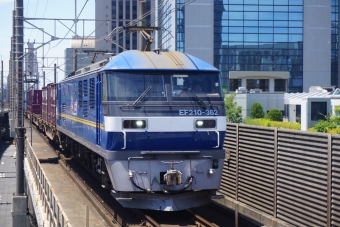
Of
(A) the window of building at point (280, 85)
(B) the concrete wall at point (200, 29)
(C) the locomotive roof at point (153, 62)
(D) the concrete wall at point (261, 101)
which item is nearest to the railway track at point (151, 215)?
(C) the locomotive roof at point (153, 62)

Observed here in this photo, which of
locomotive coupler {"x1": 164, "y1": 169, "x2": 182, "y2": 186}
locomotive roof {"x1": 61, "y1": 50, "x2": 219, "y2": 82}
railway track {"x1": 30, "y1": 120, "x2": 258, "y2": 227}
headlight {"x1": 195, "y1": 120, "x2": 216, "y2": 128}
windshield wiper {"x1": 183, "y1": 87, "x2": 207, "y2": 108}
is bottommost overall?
railway track {"x1": 30, "y1": 120, "x2": 258, "y2": 227}

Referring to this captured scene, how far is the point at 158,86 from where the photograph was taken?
1094 cm

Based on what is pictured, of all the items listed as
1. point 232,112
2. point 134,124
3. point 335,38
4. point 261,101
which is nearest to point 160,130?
point 134,124

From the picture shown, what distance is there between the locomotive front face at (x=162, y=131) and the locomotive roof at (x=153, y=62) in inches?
5.3

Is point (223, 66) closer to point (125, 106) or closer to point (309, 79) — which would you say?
point (309, 79)

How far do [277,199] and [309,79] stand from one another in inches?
1563

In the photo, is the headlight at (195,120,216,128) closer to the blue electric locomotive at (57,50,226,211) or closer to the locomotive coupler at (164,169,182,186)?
the blue electric locomotive at (57,50,226,211)

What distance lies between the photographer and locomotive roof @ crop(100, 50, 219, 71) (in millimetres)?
10980

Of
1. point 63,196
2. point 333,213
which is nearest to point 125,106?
point 333,213

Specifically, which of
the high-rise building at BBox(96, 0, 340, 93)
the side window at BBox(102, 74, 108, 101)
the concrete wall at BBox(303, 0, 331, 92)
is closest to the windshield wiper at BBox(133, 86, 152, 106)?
the side window at BBox(102, 74, 108, 101)

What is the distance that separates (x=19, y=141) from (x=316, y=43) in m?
37.3

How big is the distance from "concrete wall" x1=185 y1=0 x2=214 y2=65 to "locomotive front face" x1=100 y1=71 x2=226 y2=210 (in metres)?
36.2

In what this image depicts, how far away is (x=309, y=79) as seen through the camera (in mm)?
49312

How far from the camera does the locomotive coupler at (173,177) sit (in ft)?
34.5
